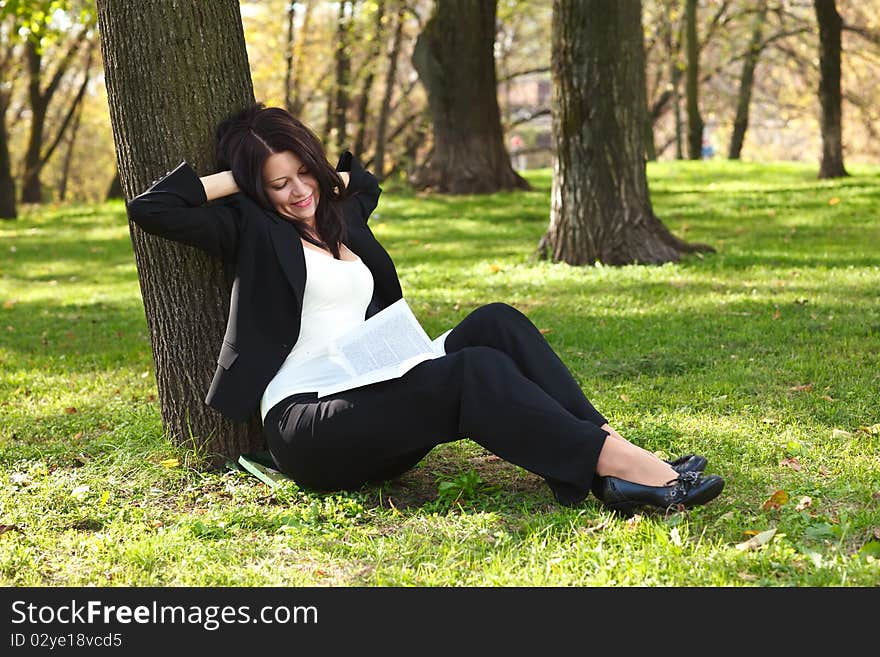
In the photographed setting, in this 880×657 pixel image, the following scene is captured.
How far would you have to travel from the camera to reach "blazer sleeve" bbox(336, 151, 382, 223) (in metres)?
4.84

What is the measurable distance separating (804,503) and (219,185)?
8.58ft

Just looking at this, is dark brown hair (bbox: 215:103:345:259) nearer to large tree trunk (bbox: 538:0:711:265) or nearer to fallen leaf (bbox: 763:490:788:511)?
fallen leaf (bbox: 763:490:788:511)

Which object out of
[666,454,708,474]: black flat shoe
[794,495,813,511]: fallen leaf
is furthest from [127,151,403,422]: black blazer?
[794,495,813,511]: fallen leaf

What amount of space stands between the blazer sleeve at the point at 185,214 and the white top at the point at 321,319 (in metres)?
0.34

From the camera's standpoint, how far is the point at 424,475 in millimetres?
4672

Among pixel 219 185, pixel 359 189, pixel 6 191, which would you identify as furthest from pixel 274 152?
pixel 6 191

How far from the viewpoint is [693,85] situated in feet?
73.5

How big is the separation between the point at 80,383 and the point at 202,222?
9.63 ft

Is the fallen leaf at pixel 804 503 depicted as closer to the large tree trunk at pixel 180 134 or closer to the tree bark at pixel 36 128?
the large tree trunk at pixel 180 134

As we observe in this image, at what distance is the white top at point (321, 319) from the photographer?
420 cm

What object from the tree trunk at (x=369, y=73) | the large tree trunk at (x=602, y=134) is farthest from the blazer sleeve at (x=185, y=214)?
the tree trunk at (x=369, y=73)
